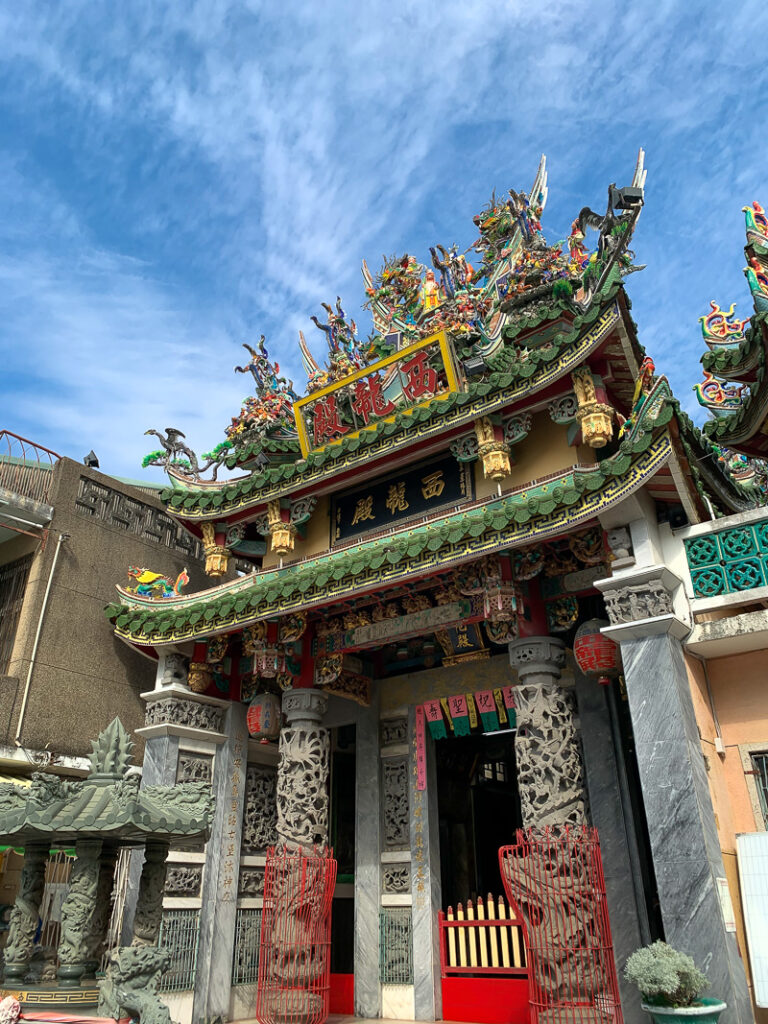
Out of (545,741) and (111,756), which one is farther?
(545,741)

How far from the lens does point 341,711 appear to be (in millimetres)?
12578

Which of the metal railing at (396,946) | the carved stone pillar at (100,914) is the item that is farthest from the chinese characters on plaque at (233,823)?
the carved stone pillar at (100,914)

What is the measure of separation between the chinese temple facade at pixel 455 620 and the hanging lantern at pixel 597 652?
3 cm

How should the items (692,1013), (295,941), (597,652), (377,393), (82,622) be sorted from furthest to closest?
(82,622)
(377,393)
(295,941)
(597,652)
(692,1013)

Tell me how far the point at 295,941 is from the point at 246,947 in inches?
84.2

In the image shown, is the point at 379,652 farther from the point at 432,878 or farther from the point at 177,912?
the point at 177,912

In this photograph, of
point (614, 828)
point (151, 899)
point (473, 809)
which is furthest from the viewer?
point (473, 809)

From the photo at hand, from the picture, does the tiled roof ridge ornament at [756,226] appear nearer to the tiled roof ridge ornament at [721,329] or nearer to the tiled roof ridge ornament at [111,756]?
the tiled roof ridge ornament at [721,329]

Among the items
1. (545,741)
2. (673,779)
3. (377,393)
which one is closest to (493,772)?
(545,741)

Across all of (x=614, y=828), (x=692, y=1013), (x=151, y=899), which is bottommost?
(x=692, y=1013)

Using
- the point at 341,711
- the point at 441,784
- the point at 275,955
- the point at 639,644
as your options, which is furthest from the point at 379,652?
the point at 639,644

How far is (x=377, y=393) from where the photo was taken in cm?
1174

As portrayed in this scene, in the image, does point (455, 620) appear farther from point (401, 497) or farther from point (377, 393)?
point (377, 393)

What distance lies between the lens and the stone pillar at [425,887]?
1020 cm
